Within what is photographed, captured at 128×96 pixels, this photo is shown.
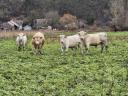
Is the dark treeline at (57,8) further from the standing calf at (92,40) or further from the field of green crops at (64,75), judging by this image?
the field of green crops at (64,75)

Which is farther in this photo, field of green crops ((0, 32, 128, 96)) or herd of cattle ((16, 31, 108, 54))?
herd of cattle ((16, 31, 108, 54))

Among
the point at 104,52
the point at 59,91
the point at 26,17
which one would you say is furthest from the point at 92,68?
the point at 26,17

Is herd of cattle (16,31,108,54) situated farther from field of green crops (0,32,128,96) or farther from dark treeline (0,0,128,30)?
dark treeline (0,0,128,30)

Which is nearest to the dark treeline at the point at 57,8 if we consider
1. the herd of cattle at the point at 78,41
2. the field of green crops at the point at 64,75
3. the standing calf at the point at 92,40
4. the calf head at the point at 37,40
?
the standing calf at the point at 92,40

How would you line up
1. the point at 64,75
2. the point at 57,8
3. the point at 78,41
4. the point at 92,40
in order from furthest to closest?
the point at 57,8, the point at 92,40, the point at 78,41, the point at 64,75

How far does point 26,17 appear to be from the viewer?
86438 mm

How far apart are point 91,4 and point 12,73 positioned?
75569 millimetres

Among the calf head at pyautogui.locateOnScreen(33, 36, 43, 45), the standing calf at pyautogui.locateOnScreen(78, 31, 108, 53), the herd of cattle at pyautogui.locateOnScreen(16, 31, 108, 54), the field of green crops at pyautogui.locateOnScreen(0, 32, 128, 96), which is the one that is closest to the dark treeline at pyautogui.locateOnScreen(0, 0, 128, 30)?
the standing calf at pyautogui.locateOnScreen(78, 31, 108, 53)

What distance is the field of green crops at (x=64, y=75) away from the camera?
44.2 ft

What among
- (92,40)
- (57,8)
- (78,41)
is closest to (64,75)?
(78,41)

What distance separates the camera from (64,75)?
16375 millimetres

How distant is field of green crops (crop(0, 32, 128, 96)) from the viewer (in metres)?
13.5

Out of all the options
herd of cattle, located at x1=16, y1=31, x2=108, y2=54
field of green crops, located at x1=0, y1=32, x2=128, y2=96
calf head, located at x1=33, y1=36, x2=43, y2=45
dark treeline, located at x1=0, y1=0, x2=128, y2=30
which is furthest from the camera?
dark treeline, located at x1=0, y1=0, x2=128, y2=30

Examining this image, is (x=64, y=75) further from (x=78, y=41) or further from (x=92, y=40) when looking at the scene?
(x=92, y=40)
